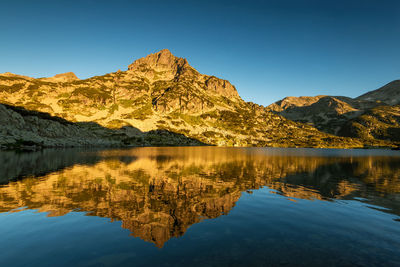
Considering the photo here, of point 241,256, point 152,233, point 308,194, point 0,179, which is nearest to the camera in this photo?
point 241,256

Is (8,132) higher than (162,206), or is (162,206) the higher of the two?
(8,132)

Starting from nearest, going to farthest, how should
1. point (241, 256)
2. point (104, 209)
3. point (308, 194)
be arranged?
point (241, 256) < point (104, 209) < point (308, 194)

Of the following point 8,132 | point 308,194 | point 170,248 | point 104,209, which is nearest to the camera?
point 170,248

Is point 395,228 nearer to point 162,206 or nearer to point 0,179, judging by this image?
point 162,206

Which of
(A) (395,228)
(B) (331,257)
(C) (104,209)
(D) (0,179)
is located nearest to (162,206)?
(C) (104,209)

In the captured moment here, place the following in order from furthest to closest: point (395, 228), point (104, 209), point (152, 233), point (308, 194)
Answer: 1. point (308, 194)
2. point (104, 209)
3. point (395, 228)
4. point (152, 233)

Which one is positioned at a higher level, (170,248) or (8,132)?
(8,132)

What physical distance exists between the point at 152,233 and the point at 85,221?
7.73 meters

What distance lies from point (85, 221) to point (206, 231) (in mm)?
12135

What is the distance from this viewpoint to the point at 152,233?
17016mm

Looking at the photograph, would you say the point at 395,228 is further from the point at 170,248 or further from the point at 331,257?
the point at 170,248

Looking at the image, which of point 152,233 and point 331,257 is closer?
point 331,257

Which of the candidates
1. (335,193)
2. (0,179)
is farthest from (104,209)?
(335,193)

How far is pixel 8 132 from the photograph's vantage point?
13212cm
